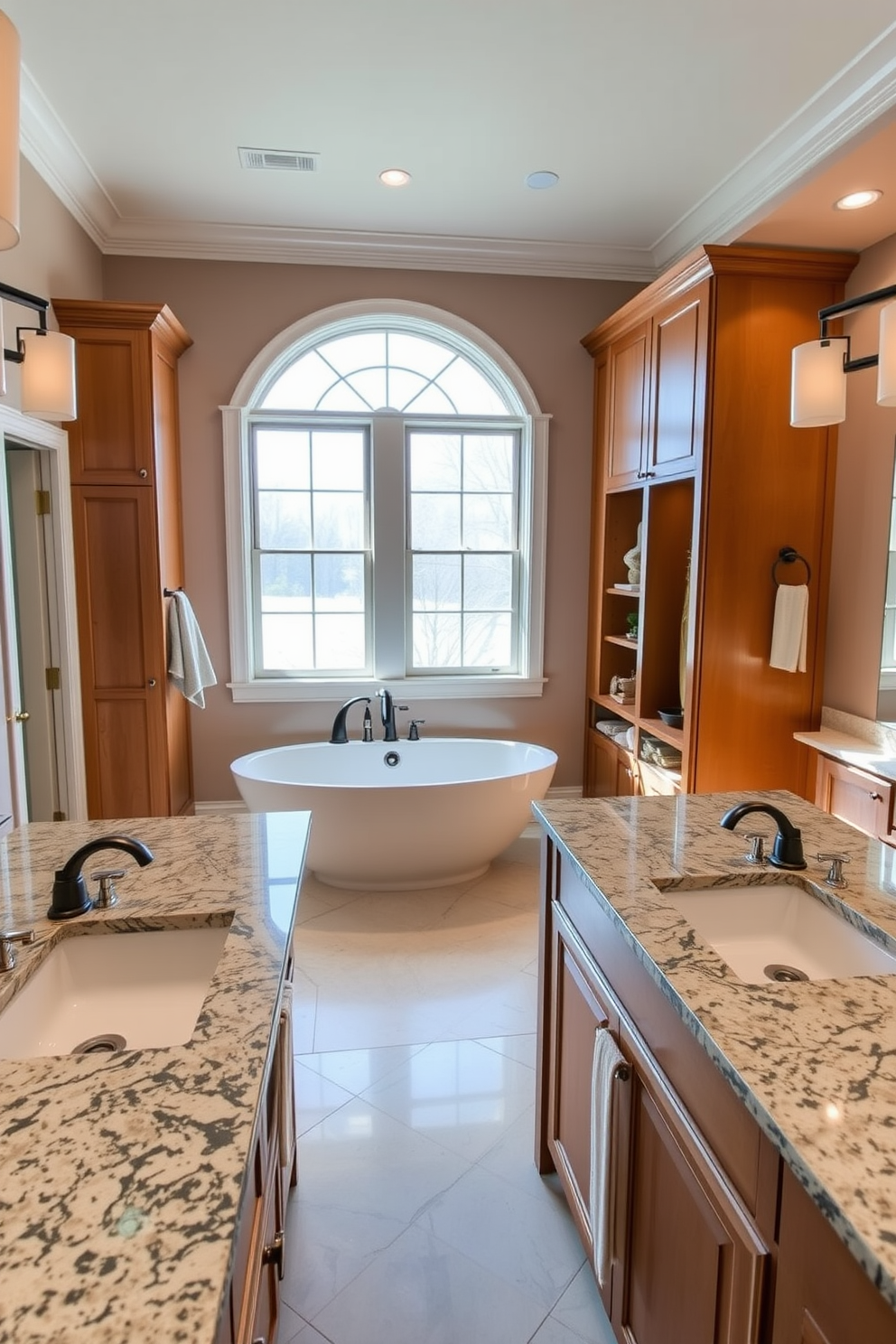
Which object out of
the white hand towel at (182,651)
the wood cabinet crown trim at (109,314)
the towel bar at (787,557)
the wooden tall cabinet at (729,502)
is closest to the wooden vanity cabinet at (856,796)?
the wooden tall cabinet at (729,502)

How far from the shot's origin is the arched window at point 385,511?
4195mm

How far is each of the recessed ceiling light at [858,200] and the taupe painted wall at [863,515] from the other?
0.30 metres

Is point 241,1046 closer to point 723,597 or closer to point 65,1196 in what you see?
point 65,1196

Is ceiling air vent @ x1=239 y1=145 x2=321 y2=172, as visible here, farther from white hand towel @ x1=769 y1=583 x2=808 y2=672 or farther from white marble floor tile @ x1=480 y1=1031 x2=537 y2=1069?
white marble floor tile @ x1=480 y1=1031 x2=537 y2=1069

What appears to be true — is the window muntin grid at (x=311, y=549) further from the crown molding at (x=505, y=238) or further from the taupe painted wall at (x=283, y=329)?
the crown molding at (x=505, y=238)

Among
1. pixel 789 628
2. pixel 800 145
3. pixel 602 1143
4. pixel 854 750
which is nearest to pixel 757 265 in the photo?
pixel 800 145

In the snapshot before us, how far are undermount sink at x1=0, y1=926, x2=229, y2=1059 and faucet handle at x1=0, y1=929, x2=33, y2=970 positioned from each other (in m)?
0.05

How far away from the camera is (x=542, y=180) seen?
332cm

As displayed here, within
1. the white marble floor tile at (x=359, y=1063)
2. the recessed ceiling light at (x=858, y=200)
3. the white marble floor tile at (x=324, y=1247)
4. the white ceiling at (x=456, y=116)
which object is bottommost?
the white marble floor tile at (x=324, y=1247)

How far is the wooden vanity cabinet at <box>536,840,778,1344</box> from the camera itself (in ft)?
3.14

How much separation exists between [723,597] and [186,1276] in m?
3.00

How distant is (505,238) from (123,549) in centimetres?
244

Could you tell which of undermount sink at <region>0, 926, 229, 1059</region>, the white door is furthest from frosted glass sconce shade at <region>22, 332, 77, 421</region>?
the white door

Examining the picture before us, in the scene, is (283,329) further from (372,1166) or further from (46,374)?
(372,1166)
